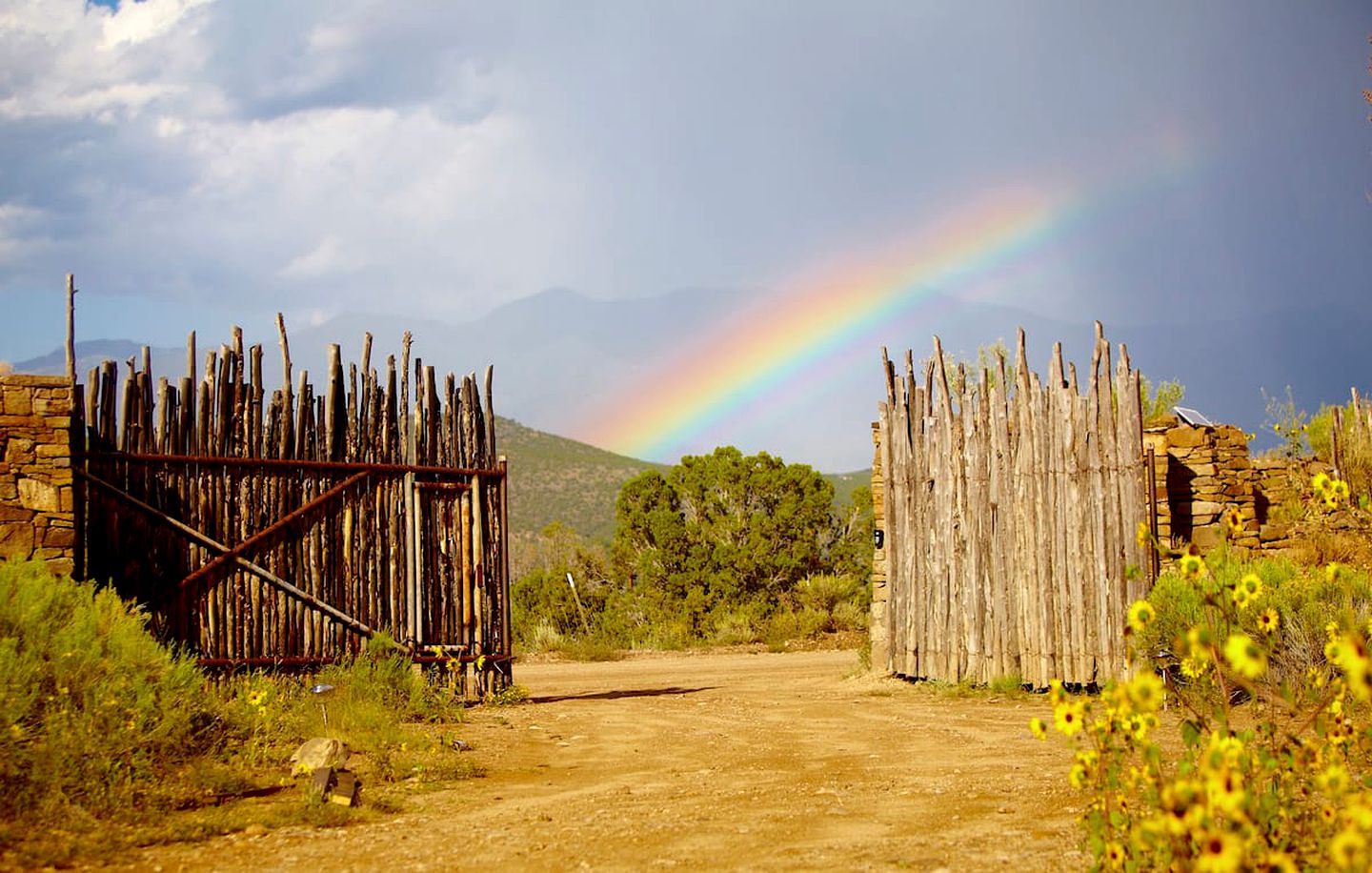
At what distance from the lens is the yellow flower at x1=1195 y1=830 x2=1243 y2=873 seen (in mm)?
2742

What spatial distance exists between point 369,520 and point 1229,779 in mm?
8866

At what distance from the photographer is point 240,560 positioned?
10.0 metres

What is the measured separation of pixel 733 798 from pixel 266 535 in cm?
545

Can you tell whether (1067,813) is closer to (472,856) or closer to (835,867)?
(835,867)

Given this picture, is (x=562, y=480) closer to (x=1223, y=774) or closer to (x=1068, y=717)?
(x=1068, y=717)

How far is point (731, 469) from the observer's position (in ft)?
71.1

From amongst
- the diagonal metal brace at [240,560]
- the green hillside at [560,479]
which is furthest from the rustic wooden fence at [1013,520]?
the green hillside at [560,479]

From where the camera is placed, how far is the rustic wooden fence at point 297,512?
380 inches

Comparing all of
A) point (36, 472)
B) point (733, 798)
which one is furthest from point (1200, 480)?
point (36, 472)

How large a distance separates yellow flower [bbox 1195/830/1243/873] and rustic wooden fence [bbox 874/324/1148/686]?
25.0ft

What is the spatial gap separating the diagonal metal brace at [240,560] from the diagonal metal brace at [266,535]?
0.17ft

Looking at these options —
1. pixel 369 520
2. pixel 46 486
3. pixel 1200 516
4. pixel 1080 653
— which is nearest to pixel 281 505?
pixel 369 520

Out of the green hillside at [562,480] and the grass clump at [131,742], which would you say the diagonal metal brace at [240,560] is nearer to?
the grass clump at [131,742]

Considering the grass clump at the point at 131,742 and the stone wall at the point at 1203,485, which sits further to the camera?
the stone wall at the point at 1203,485
